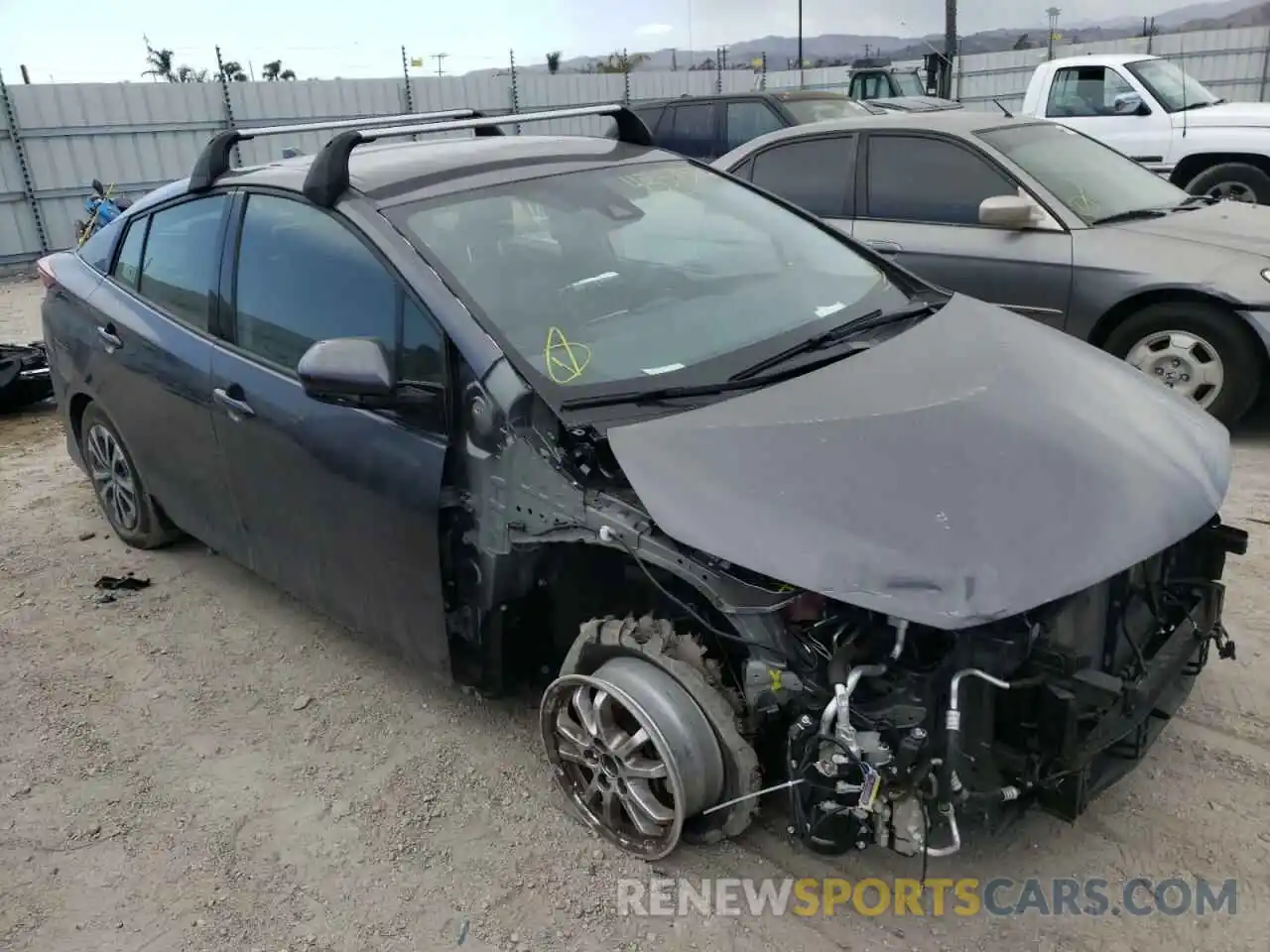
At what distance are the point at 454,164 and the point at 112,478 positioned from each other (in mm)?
2447

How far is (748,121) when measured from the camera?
1048 cm

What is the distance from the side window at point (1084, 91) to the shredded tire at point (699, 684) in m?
9.75

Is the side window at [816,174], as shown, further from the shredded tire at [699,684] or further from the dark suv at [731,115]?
the shredded tire at [699,684]

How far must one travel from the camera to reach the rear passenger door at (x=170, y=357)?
146 inches

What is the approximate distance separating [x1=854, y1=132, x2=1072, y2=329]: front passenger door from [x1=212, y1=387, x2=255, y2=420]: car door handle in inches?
129

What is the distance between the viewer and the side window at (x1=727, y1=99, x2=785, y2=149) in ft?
33.8

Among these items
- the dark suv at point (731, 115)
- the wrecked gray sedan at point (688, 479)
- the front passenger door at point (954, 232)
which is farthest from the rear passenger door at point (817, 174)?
→ the dark suv at point (731, 115)

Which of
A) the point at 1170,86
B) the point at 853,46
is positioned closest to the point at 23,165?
the point at 1170,86

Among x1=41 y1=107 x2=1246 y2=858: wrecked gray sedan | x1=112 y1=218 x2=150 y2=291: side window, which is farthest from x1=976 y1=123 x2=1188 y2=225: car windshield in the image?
x1=112 y1=218 x2=150 y2=291: side window

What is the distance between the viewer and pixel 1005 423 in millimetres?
2561

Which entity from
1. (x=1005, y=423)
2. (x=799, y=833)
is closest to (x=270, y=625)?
→ (x=799, y=833)

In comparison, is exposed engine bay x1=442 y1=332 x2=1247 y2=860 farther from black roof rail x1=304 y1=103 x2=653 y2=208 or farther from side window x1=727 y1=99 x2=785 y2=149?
side window x1=727 y1=99 x2=785 y2=149

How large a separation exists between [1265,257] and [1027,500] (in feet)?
12.7

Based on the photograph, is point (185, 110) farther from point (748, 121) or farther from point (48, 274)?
point (48, 274)
